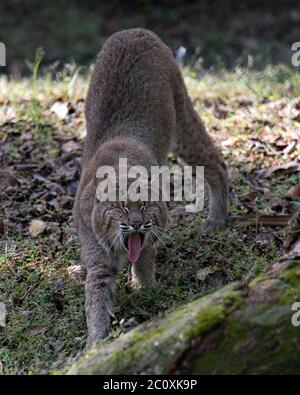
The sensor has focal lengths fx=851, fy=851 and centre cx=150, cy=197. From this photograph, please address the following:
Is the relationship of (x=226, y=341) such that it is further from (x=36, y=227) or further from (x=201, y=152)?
(x=201, y=152)

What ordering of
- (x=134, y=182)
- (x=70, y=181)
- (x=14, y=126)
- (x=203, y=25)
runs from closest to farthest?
(x=134, y=182) → (x=70, y=181) → (x=14, y=126) → (x=203, y=25)

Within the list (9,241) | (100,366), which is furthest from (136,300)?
(100,366)

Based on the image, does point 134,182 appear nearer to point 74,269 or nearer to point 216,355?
point 74,269

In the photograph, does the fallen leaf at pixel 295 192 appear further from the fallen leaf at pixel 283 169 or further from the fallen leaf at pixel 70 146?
the fallen leaf at pixel 70 146

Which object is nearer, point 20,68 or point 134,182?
point 134,182

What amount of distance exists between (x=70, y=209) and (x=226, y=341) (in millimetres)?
3597

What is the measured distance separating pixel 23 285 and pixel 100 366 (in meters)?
2.31

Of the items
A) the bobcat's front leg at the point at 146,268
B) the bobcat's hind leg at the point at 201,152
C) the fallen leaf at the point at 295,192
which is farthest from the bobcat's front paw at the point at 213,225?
the bobcat's front leg at the point at 146,268

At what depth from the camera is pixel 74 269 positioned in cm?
608

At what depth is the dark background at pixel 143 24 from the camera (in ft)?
43.5

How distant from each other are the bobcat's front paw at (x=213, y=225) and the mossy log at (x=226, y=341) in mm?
2932

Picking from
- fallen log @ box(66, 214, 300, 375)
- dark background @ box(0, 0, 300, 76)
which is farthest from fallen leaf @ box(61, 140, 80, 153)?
dark background @ box(0, 0, 300, 76)

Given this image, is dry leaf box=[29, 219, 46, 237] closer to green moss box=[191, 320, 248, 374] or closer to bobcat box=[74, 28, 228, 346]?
bobcat box=[74, 28, 228, 346]
